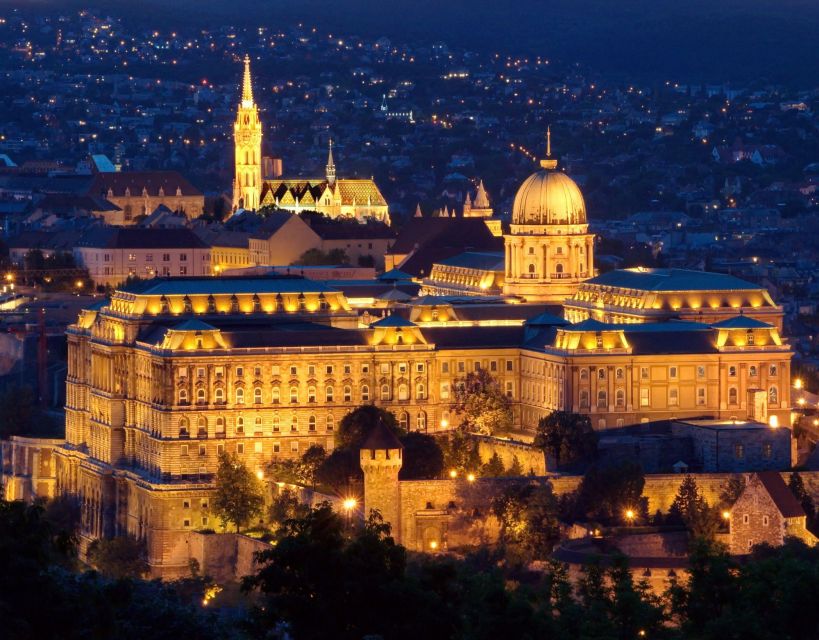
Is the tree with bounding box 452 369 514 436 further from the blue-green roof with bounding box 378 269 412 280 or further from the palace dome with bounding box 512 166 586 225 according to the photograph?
the blue-green roof with bounding box 378 269 412 280

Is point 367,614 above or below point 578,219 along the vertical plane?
below

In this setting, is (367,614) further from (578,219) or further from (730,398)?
(578,219)

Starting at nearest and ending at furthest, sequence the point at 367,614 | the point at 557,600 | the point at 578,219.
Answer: the point at 367,614
the point at 557,600
the point at 578,219

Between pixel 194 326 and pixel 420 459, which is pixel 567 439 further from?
pixel 194 326

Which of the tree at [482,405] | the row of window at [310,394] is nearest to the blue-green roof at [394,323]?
the row of window at [310,394]

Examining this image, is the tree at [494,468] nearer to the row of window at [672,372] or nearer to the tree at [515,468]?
the tree at [515,468]

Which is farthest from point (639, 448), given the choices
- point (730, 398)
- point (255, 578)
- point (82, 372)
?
point (255, 578)

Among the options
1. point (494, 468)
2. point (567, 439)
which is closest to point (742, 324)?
point (567, 439)

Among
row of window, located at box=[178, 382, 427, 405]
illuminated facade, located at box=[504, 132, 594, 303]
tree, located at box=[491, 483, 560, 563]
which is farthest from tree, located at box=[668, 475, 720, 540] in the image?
illuminated facade, located at box=[504, 132, 594, 303]
